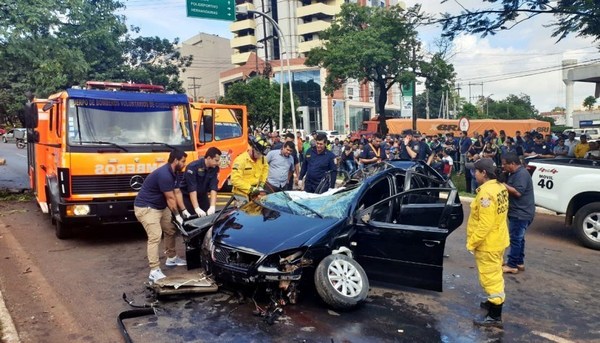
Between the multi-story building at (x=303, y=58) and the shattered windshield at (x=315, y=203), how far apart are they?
50.6 meters

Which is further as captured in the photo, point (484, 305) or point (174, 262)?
point (174, 262)

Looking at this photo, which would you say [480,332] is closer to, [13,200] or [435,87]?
[13,200]

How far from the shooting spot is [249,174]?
7223 mm

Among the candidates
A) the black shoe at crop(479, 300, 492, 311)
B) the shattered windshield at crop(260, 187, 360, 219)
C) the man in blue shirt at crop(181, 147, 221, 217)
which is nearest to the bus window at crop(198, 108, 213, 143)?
the man in blue shirt at crop(181, 147, 221, 217)

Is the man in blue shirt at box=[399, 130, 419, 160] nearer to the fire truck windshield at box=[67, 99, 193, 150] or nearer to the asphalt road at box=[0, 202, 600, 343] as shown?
the asphalt road at box=[0, 202, 600, 343]

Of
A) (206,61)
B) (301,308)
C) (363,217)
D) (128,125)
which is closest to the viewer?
A: (301,308)

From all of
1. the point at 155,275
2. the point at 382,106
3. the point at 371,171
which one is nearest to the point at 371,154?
the point at 371,171

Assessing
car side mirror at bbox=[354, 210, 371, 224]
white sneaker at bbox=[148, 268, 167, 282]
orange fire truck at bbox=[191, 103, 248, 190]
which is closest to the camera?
car side mirror at bbox=[354, 210, 371, 224]

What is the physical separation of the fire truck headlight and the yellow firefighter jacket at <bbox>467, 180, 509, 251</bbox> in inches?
213

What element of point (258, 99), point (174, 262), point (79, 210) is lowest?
point (174, 262)

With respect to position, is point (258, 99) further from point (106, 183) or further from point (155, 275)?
point (155, 275)

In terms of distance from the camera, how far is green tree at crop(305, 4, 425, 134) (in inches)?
1271

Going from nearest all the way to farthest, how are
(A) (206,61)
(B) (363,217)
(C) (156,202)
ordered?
1. (B) (363,217)
2. (C) (156,202)
3. (A) (206,61)

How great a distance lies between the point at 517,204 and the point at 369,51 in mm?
27277
